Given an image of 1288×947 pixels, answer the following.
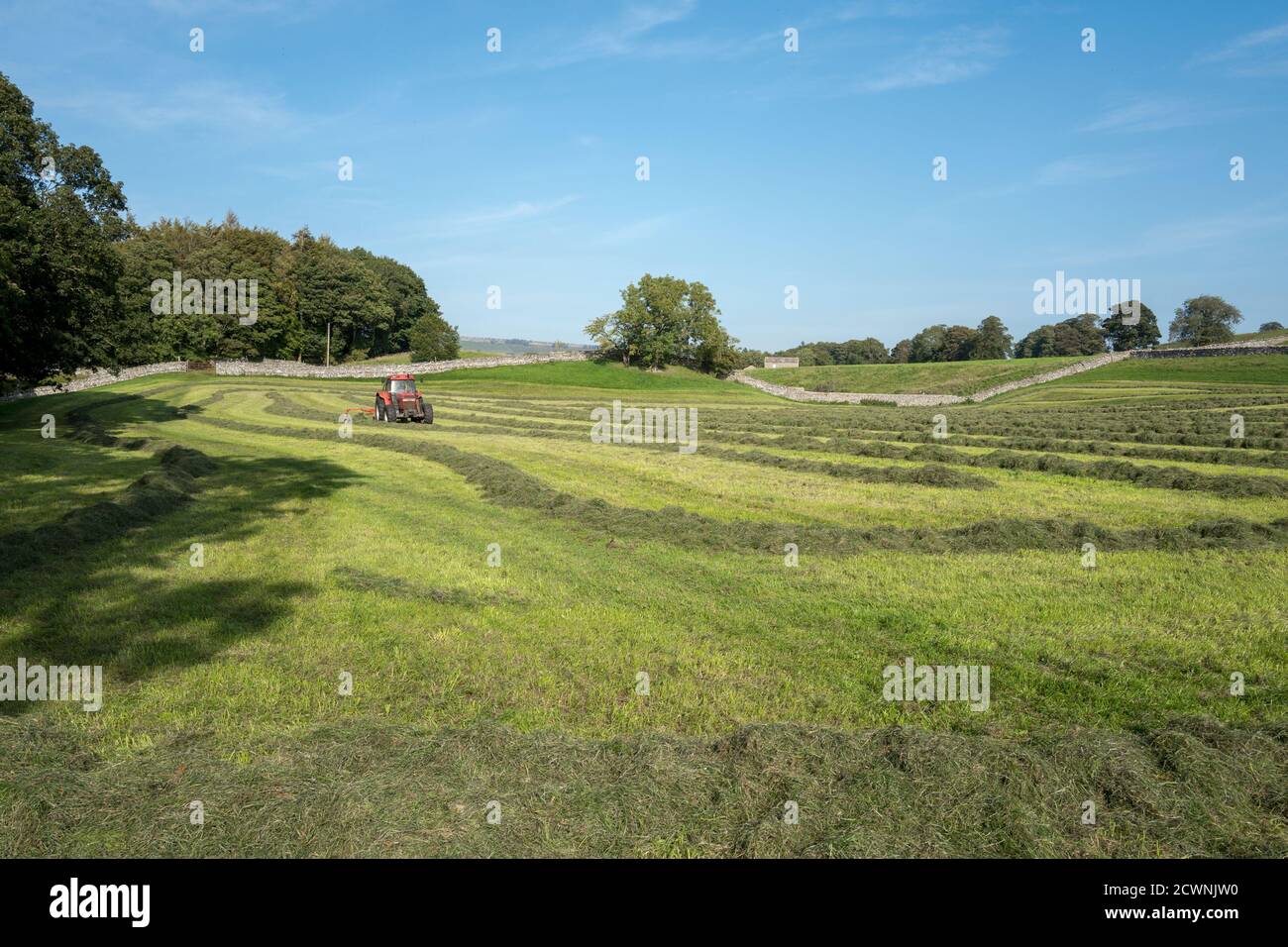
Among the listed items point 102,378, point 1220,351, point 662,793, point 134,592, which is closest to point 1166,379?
point 1220,351

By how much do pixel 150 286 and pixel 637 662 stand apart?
305 ft

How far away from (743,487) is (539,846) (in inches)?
668

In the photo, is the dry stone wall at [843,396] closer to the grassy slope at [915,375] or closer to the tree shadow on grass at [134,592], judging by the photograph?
the grassy slope at [915,375]

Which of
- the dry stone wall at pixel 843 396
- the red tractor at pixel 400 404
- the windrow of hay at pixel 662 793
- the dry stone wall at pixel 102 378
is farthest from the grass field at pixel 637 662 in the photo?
the dry stone wall at pixel 843 396

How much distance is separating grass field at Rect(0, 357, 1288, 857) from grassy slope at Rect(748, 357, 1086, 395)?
228 ft

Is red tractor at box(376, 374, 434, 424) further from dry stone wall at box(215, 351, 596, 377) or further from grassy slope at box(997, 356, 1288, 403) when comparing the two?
dry stone wall at box(215, 351, 596, 377)

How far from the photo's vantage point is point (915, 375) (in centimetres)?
9744

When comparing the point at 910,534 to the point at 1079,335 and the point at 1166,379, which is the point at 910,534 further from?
the point at 1079,335

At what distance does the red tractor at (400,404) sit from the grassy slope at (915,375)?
6052 centimetres

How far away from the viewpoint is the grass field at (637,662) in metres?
5.27

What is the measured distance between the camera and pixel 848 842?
4969 millimetres

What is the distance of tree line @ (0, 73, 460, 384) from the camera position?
31281 millimetres
